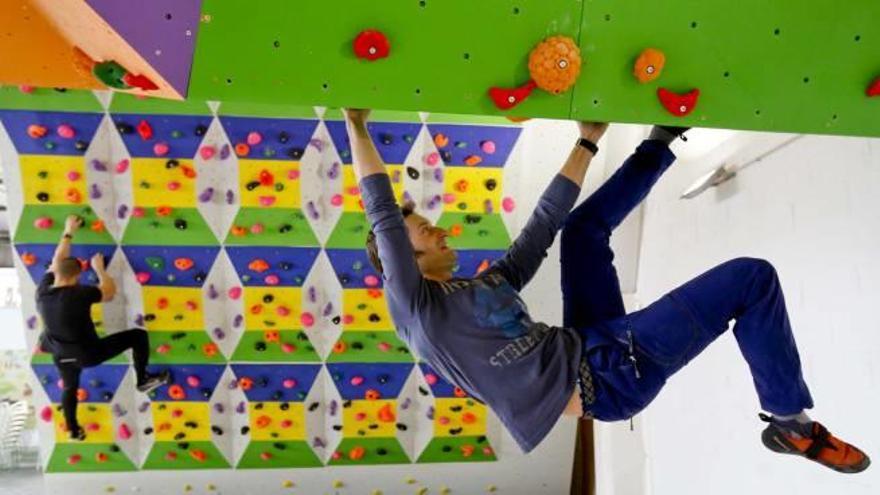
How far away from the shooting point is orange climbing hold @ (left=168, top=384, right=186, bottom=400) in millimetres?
4098

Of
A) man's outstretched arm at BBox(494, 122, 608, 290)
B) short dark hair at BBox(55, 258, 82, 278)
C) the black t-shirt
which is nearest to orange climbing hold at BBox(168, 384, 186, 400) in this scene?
the black t-shirt

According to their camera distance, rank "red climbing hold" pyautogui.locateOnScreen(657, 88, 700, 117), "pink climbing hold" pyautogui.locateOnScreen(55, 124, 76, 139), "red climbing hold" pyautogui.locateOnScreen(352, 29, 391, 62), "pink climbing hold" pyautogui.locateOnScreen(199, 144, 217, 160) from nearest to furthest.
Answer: "red climbing hold" pyautogui.locateOnScreen(352, 29, 391, 62), "red climbing hold" pyautogui.locateOnScreen(657, 88, 700, 117), "pink climbing hold" pyautogui.locateOnScreen(55, 124, 76, 139), "pink climbing hold" pyautogui.locateOnScreen(199, 144, 217, 160)

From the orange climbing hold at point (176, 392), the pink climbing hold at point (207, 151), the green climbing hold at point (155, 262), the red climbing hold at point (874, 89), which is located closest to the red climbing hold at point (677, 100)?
the red climbing hold at point (874, 89)

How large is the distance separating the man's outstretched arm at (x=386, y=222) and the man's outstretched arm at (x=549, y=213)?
0.47 metres

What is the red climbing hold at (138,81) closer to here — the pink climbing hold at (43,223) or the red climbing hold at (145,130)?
the red climbing hold at (145,130)

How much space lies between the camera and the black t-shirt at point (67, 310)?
360cm

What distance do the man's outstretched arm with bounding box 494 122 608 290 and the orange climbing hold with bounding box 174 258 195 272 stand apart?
2.31m

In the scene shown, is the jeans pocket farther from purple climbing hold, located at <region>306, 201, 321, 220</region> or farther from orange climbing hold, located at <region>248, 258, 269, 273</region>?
orange climbing hold, located at <region>248, 258, 269, 273</region>

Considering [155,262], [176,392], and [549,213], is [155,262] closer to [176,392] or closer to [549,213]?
[176,392]

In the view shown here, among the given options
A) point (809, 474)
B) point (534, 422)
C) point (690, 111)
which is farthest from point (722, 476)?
point (690, 111)

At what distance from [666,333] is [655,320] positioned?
4 centimetres

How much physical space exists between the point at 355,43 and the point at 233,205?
234 cm

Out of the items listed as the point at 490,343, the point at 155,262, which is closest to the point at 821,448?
the point at 490,343

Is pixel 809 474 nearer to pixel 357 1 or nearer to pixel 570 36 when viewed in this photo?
pixel 570 36
